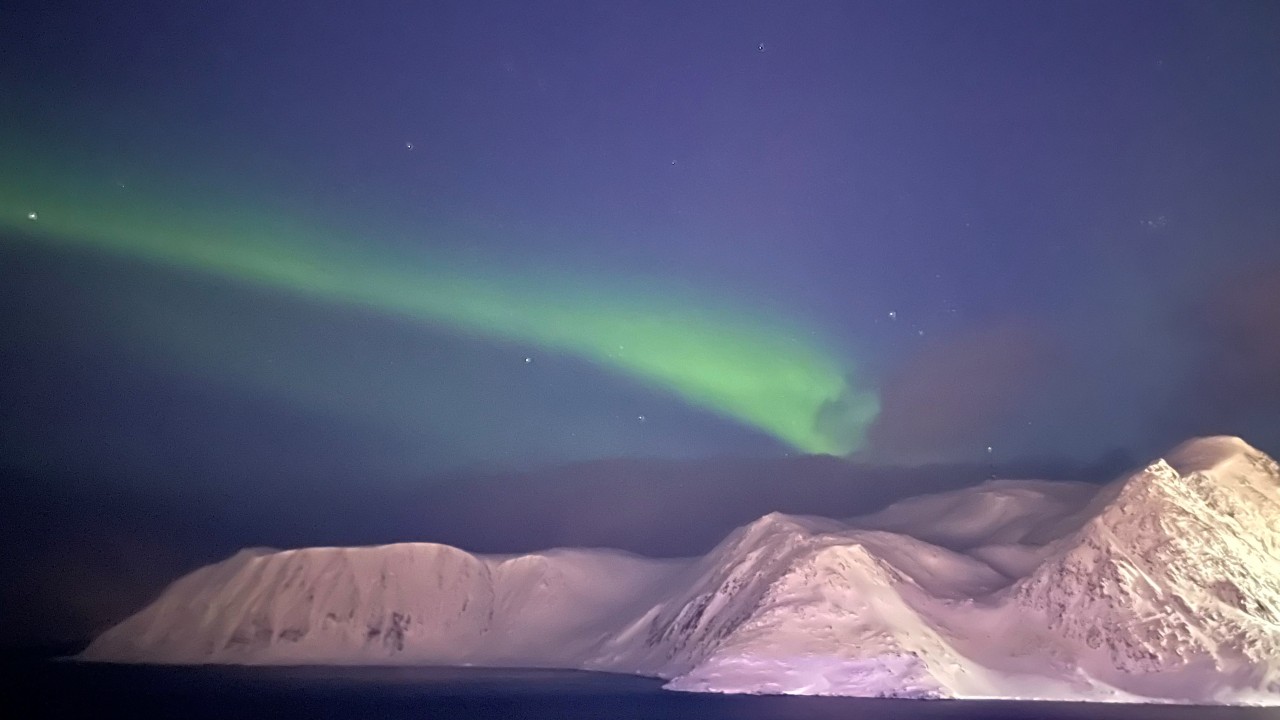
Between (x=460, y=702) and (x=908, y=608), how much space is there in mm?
37866

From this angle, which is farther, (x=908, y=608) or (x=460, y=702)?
(x=908, y=608)

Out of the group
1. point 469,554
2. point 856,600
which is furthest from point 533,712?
point 469,554

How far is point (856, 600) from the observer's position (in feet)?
271

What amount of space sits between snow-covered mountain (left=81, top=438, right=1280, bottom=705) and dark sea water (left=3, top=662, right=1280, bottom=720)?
5.46 m

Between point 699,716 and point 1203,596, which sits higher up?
point 1203,596

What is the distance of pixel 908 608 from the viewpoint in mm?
82250

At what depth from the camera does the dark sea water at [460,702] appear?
55.9 meters

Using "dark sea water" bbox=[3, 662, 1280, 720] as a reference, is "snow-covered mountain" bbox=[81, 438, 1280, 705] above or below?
above

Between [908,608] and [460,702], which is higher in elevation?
[908,608]

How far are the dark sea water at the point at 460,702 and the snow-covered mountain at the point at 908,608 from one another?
5464 mm

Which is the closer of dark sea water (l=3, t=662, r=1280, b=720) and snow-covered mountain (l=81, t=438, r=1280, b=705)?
dark sea water (l=3, t=662, r=1280, b=720)

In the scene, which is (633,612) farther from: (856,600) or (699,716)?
(699,716)

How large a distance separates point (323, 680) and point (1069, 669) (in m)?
60.9

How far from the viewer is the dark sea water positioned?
184ft
